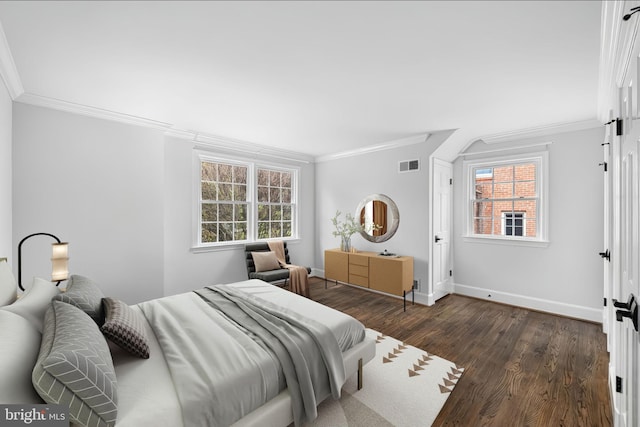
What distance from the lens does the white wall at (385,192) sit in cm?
421

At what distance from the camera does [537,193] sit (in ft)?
12.6

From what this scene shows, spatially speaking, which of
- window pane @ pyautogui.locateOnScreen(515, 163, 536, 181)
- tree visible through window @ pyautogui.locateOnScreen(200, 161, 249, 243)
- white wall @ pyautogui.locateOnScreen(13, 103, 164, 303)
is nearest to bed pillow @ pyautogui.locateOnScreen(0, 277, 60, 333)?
white wall @ pyautogui.locateOnScreen(13, 103, 164, 303)

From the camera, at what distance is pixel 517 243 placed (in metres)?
3.97

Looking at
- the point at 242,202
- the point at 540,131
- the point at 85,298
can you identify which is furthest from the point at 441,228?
the point at 85,298

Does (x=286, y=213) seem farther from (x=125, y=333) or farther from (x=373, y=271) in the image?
(x=125, y=333)

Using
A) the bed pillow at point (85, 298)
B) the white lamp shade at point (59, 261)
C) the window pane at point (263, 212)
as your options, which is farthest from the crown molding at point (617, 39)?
the window pane at point (263, 212)

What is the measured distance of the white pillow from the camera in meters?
1.60

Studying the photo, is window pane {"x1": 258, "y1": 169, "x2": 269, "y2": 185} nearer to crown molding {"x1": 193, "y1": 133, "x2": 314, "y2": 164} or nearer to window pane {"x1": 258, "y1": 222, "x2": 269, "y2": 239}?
crown molding {"x1": 193, "y1": 133, "x2": 314, "y2": 164}

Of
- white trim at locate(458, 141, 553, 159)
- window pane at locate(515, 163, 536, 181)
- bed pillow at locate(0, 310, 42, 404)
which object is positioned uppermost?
white trim at locate(458, 141, 553, 159)

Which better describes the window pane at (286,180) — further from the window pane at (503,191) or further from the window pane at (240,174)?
the window pane at (503,191)

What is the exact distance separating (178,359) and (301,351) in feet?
2.37

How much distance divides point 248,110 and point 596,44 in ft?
10.1

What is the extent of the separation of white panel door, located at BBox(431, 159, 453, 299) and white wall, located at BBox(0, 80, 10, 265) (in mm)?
4935

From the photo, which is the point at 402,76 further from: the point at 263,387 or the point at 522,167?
the point at 522,167
